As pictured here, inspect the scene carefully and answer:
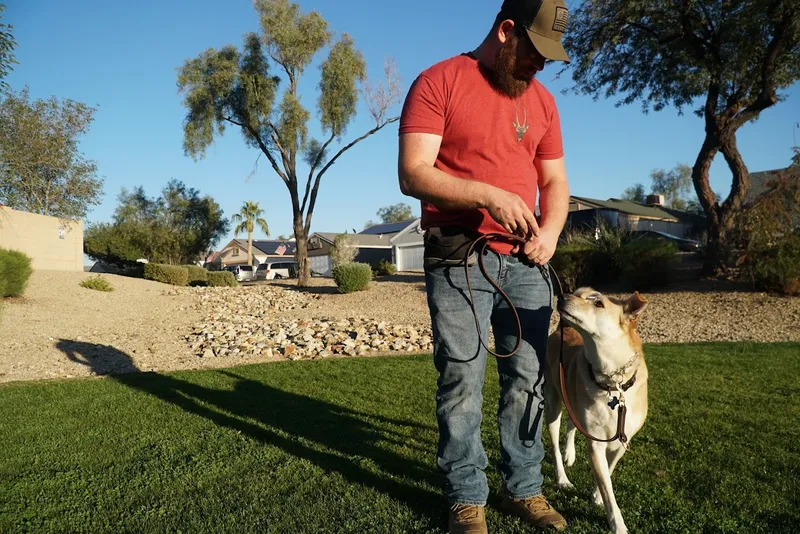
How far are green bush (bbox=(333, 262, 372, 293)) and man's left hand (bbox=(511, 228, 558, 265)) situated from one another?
18.0m

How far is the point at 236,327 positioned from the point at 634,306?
11.8m

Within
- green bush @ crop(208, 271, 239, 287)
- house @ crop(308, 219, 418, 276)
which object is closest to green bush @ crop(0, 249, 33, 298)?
green bush @ crop(208, 271, 239, 287)

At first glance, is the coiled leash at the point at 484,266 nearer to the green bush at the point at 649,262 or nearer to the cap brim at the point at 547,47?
the cap brim at the point at 547,47

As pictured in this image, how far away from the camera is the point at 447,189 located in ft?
8.21

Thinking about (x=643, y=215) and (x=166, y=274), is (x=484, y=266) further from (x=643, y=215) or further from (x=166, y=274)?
(x=643, y=215)

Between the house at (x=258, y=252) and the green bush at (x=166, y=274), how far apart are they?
4491cm

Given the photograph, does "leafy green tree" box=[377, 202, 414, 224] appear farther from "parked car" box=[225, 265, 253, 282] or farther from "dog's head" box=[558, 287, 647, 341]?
"dog's head" box=[558, 287, 647, 341]

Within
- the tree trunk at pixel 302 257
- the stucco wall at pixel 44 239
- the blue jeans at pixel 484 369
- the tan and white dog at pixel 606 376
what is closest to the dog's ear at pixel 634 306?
the tan and white dog at pixel 606 376

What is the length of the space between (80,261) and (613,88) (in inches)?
1049

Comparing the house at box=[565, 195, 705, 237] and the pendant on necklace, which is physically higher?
the house at box=[565, 195, 705, 237]

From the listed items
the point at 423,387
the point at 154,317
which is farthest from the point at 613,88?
the point at 154,317

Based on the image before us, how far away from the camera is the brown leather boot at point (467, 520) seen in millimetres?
2637

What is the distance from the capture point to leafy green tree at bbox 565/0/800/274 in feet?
48.3

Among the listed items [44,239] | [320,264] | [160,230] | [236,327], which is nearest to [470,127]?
[236,327]
